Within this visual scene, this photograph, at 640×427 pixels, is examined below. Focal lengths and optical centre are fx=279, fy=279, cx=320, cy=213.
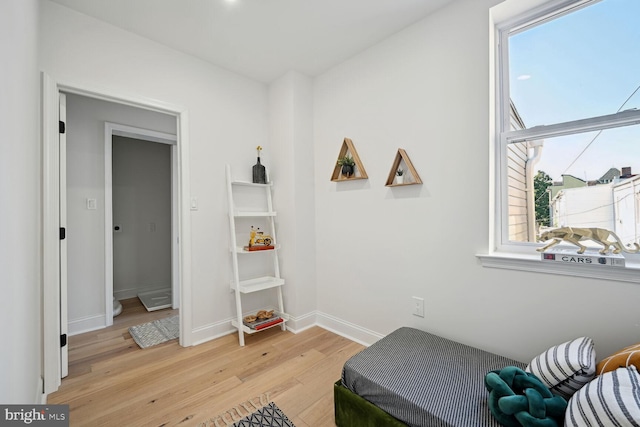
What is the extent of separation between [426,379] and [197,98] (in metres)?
2.68

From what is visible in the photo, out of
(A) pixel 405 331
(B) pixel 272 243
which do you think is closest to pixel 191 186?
(B) pixel 272 243

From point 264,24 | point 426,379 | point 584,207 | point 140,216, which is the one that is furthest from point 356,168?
point 140,216

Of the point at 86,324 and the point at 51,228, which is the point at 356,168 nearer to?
the point at 51,228

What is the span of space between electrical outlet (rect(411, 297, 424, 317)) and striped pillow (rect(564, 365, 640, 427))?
107 centimetres

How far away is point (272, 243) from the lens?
9.07 ft

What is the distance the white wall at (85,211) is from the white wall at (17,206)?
147 centimetres

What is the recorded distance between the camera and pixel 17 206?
3.47 ft

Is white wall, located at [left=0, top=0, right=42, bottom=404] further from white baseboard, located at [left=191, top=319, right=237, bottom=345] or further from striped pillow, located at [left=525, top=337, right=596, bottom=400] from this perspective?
striped pillow, located at [left=525, top=337, right=596, bottom=400]

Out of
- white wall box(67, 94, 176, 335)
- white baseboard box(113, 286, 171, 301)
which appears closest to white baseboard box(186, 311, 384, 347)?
white wall box(67, 94, 176, 335)

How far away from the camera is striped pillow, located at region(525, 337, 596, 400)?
1.10m

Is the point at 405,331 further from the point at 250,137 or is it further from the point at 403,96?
the point at 250,137

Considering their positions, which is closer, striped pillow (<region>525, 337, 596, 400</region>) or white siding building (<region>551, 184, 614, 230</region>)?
striped pillow (<region>525, 337, 596, 400</region>)

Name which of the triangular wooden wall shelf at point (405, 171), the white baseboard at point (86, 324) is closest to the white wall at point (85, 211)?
the white baseboard at point (86, 324)

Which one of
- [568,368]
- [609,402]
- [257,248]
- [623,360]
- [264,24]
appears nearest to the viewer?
[609,402]
